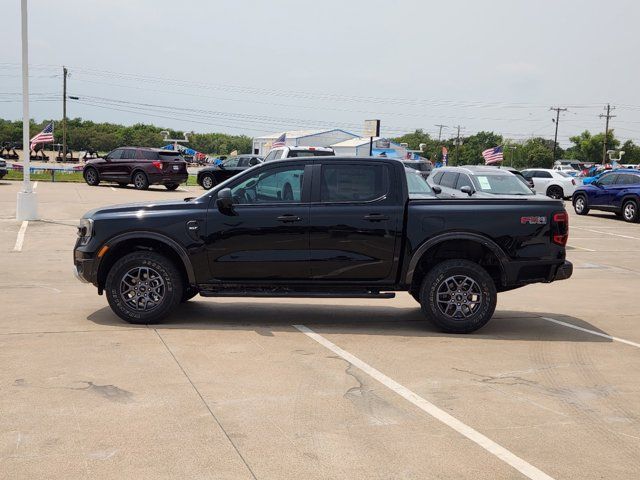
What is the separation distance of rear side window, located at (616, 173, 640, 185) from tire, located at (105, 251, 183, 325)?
21.6 metres

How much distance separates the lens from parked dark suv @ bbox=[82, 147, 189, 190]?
3092 cm

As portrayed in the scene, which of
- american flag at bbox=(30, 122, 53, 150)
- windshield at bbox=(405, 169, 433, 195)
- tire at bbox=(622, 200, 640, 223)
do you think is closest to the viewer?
windshield at bbox=(405, 169, 433, 195)


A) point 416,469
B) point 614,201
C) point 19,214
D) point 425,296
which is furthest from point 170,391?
point 614,201

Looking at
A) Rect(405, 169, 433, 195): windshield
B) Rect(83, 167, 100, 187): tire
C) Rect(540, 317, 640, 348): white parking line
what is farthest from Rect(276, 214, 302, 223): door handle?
Rect(83, 167, 100, 187): tire

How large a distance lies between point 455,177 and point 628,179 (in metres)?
11.2

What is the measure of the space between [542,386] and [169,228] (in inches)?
165

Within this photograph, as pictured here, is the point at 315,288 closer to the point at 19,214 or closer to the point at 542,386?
the point at 542,386

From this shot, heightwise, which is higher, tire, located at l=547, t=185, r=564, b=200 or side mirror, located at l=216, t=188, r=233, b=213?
side mirror, located at l=216, t=188, r=233, b=213

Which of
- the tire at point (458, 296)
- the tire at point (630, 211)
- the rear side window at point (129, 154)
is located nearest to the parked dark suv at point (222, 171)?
the rear side window at point (129, 154)

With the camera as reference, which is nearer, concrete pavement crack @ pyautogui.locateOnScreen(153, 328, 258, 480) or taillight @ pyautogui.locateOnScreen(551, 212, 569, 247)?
concrete pavement crack @ pyautogui.locateOnScreen(153, 328, 258, 480)

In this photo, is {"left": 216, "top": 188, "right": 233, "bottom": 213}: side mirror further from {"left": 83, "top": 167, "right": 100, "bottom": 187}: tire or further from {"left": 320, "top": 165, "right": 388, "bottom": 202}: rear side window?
{"left": 83, "top": 167, "right": 100, "bottom": 187}: tire

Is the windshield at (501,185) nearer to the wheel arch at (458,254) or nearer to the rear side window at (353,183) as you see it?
the wheel arch at (458,254)

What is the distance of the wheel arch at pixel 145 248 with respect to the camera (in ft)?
26.1

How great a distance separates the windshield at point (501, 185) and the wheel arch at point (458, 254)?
27.5 ft
